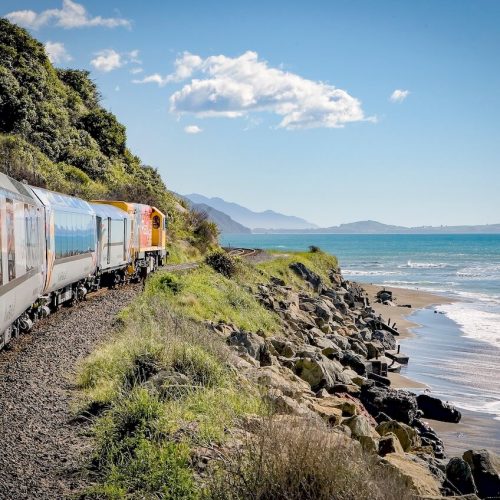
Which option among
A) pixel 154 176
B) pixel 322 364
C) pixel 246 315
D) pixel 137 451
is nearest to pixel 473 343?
pixel 246 315

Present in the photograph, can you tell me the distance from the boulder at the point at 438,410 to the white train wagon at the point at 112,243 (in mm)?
12081

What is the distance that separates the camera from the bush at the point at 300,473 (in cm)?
631

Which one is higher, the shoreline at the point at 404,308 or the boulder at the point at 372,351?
the boulder at the point at 372,351

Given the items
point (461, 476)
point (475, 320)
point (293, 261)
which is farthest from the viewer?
point (293, 261)

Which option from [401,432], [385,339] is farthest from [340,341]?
[401,432]

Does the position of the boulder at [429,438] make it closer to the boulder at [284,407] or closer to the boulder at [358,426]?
the boulder at [358,426]

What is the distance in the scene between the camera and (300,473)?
639cm

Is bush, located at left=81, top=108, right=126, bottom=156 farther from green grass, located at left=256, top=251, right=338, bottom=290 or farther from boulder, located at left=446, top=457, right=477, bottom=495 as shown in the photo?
A: boulder, located at left=446, top=457, right=477, bottom=495

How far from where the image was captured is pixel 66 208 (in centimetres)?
2047

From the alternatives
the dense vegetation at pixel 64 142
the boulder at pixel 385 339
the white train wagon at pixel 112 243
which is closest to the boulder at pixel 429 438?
the white train wagon at pixel 112 243

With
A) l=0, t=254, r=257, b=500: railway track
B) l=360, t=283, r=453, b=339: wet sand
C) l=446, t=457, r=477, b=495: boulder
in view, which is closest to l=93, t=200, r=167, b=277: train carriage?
l=0, t=254, r=257, b=500: railway track

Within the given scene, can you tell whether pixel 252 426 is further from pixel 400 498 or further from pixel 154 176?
pixel 154 176

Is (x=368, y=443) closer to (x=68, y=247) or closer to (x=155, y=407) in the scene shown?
(x=155, y=407)

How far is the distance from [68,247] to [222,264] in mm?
16836
